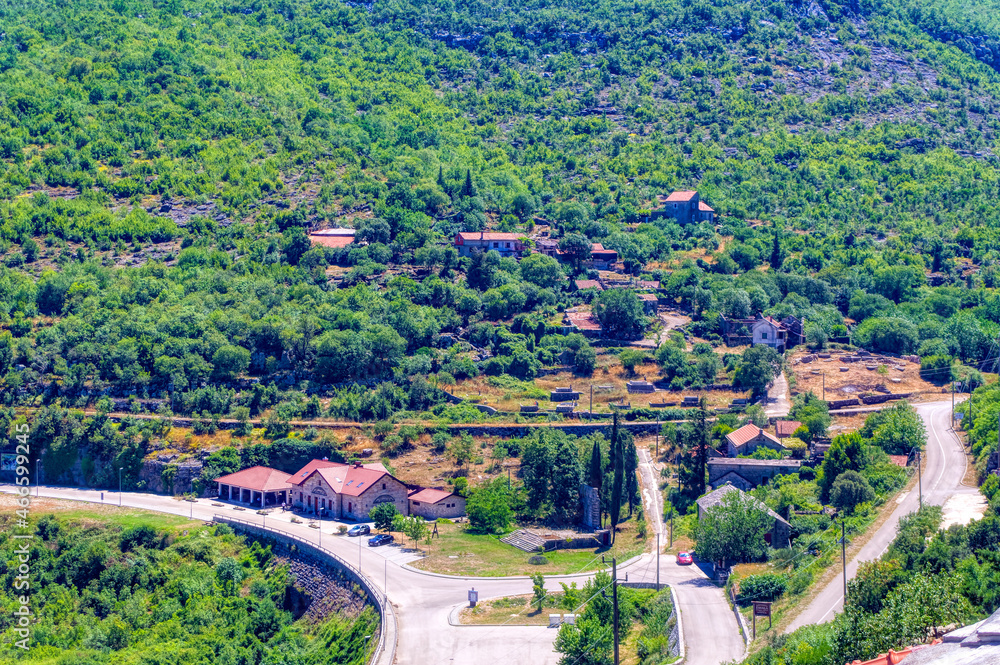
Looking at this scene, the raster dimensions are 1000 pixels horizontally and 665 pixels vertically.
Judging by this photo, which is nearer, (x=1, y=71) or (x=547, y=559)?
(x=547, y=559)

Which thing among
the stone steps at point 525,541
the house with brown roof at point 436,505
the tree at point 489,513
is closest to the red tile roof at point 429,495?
the house with brown roof at point 436,505

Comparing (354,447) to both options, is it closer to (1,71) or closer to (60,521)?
(60,521)

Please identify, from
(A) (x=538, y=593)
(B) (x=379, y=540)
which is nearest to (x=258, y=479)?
(B) (x=379, y=540)

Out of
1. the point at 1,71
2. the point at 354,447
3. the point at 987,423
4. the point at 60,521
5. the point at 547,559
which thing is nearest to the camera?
the point at 547,559

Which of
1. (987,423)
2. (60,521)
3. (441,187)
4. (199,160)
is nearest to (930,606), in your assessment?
(987,423)

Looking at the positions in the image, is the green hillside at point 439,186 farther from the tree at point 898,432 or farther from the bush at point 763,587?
the bush at point 763,587

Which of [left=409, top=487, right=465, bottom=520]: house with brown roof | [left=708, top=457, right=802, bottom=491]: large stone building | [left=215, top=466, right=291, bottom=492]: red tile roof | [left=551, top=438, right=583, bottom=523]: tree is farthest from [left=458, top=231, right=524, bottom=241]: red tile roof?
[left=708, top=457, right=802, bottom=491]: large stone building
